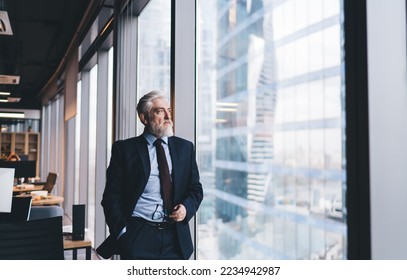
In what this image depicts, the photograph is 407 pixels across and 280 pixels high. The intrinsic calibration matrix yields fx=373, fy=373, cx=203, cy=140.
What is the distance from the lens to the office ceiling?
514 cm

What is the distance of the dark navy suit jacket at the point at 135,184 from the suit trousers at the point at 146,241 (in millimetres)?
51

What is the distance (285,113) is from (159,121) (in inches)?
27.0

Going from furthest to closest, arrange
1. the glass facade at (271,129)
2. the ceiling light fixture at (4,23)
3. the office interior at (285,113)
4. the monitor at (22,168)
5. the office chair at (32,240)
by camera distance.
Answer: the monitor at (22,168)
the ceiling light fixture at (4,23)
the office chair at (32,240)
the glass facade at (271,129)
the office interior at (285,113)

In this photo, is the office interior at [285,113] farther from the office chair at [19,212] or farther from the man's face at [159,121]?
the office chair at [19,212]

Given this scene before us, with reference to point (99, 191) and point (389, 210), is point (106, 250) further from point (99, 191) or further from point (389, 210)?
point (99, 191)

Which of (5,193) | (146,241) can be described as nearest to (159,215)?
(146,241)

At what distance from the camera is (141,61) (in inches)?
152

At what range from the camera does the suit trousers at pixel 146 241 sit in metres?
1.90

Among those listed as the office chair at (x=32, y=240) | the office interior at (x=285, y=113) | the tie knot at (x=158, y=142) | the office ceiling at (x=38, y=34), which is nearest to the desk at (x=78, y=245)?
the office chair at (x=32, y=240)

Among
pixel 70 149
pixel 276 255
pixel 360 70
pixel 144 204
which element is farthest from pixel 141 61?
pixel 70 149

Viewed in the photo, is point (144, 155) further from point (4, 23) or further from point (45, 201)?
point (45, 201)

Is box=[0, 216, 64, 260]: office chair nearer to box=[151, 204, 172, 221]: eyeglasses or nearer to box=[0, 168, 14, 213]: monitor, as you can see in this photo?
box=[0, 168, 14, 213]: monitor

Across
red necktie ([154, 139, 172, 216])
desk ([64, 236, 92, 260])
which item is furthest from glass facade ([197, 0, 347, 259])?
desk ([64, 236, 92, 260])
